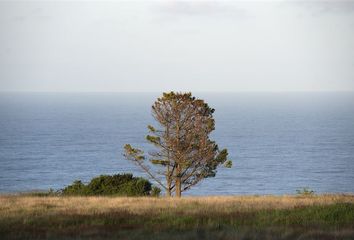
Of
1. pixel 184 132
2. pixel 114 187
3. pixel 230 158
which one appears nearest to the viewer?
pixel 114 187

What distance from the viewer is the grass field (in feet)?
48.9

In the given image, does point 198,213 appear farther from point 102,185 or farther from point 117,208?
point 102,185

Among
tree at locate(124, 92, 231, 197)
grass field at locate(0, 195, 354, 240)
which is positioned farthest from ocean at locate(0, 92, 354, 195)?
grass field at locate(0, 195, 354, 240)

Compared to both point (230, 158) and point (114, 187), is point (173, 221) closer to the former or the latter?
point (114, 187)

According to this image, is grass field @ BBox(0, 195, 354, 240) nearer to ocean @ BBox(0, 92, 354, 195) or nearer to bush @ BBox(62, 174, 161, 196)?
bush @ BBox(62, 174, 161, 196)

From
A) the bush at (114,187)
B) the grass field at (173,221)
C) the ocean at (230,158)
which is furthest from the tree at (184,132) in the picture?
the ocean at (230,158)

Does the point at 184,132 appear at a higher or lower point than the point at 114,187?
higher

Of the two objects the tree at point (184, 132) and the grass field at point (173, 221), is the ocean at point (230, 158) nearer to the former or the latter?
the tree at point (184, 132)

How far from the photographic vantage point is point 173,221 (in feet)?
57.8

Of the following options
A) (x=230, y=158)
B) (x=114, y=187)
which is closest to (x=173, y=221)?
(x=114, y=187)

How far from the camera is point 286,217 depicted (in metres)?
18.4

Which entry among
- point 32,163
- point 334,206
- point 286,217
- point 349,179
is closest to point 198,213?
point 286,217

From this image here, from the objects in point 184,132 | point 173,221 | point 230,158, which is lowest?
point 230,158

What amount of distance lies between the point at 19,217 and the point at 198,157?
71.8ft
